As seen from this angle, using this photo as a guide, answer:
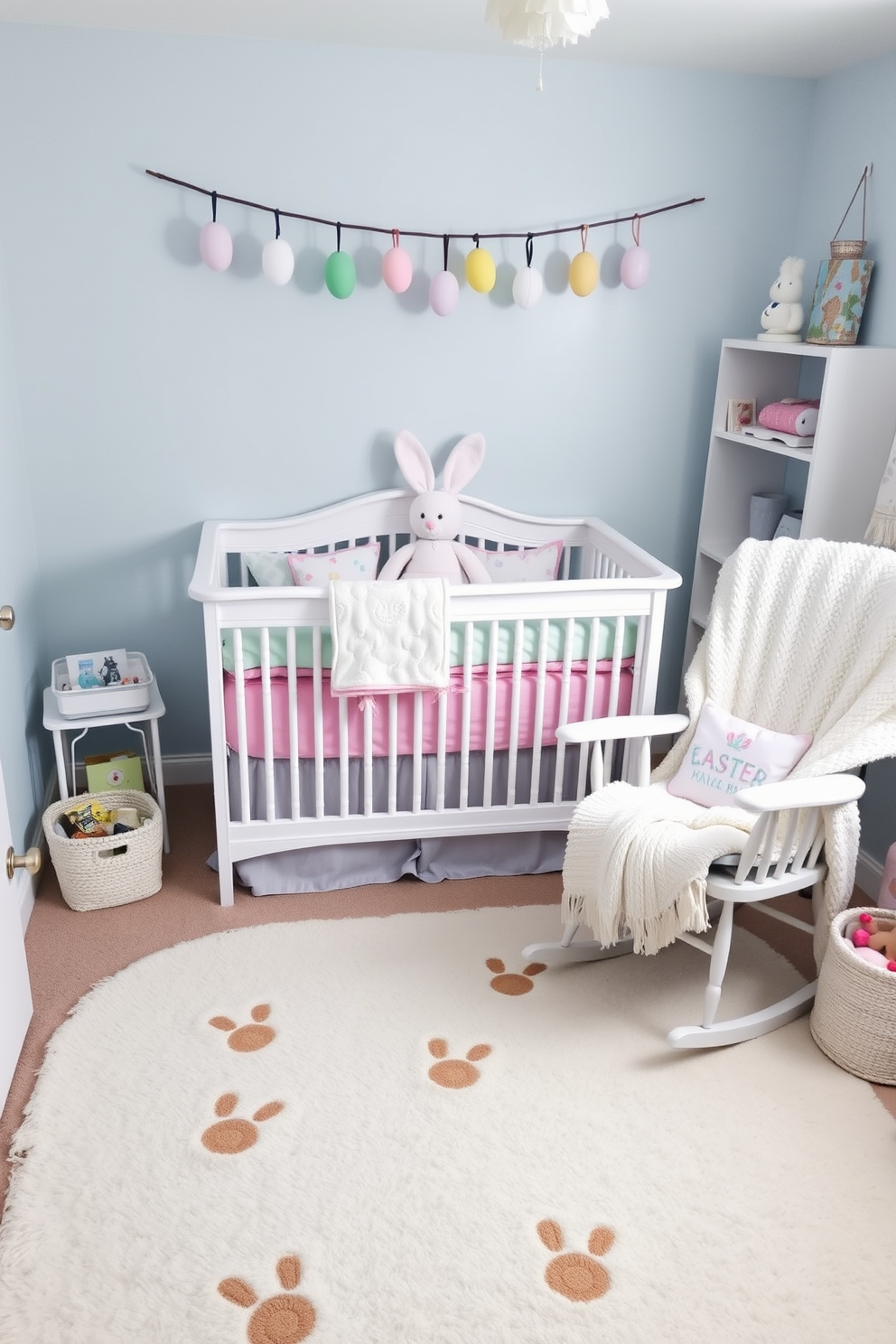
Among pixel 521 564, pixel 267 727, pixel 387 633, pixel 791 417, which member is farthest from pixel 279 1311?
pixel 791 417

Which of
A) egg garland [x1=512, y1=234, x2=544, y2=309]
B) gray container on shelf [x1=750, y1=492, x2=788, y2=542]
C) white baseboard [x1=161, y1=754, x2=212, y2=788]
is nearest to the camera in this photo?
egg garland [x1=512, y1=234, x2=544, y2=309]

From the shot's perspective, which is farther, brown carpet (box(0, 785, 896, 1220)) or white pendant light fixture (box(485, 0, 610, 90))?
brown carpet (box(0, 785, 896, 1220))

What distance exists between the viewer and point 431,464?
2.93m

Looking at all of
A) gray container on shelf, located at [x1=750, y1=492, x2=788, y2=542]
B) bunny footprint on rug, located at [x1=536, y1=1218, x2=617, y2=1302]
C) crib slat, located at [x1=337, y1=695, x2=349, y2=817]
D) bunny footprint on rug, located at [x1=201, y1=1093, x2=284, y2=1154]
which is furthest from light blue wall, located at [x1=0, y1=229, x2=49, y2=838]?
gray container on shelf, located at [x1=750, y1=492, x2=788, y2=542]

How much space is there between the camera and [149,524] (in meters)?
2.89

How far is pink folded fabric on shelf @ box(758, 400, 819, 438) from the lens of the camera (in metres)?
2.62

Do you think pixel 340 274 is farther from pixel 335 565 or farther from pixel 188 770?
pixel 188 770

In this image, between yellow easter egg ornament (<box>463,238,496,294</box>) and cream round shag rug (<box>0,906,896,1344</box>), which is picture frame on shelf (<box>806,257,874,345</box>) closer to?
yellow easter egg ornament (<box>463,238,496,294</box>)

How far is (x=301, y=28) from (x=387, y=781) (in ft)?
6.07

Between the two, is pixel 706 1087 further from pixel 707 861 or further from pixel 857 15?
pixel 857 15

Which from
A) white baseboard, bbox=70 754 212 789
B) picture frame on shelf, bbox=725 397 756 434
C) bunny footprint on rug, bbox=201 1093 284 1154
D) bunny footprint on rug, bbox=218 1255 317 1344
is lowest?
bunny footprint on rug, bbox=218 1255 317 1344

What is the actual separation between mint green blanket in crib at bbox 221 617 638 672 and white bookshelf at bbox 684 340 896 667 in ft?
1.89

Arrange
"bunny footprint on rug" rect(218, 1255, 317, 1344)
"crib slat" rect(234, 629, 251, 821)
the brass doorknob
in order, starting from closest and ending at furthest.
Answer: "bunny footprint on rug" rect(218, 1255, 317, 1344)
the brass doorknob
"crib slat" rect(234, 629, 251, 821)

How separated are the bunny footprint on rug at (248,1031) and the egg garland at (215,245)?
184 centimetres
